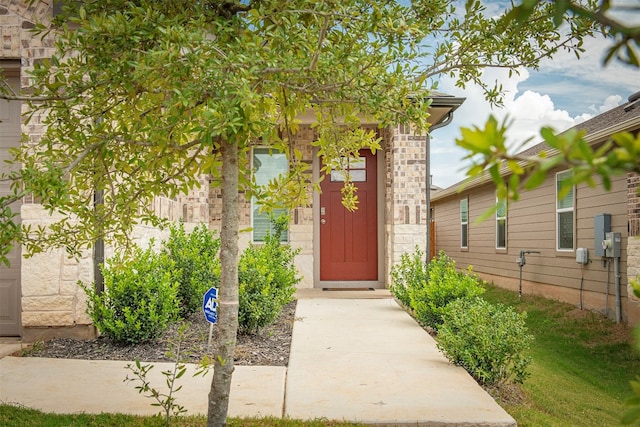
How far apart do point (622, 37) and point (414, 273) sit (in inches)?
254

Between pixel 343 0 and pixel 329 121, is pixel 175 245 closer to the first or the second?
pixel 329 121

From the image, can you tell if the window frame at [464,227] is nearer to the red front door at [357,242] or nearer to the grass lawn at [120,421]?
the red front door at [357,242]

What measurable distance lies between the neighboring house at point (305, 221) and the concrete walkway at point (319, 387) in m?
0.80

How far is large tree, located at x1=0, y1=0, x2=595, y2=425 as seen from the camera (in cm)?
215

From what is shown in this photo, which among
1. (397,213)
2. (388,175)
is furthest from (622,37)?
(388,175)

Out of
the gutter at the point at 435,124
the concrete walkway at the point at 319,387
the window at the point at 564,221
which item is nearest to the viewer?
the concrete walkway at the point at 319,387

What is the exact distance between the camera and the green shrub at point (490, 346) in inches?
163

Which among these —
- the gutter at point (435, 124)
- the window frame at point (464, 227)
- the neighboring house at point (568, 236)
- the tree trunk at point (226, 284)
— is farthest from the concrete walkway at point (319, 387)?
the window frame at point (464, 227)

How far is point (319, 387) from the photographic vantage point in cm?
389

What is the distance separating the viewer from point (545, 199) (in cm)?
1162

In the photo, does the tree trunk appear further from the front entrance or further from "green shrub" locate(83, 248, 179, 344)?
the front entrance

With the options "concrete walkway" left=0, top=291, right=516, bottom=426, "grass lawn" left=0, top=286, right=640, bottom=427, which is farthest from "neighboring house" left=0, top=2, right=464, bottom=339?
"grass lawn" left=0, top=286, right=640, bottom=427

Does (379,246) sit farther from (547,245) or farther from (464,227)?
(464,227)

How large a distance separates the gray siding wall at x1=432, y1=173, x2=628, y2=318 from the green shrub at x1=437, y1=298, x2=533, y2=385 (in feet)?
8.71
